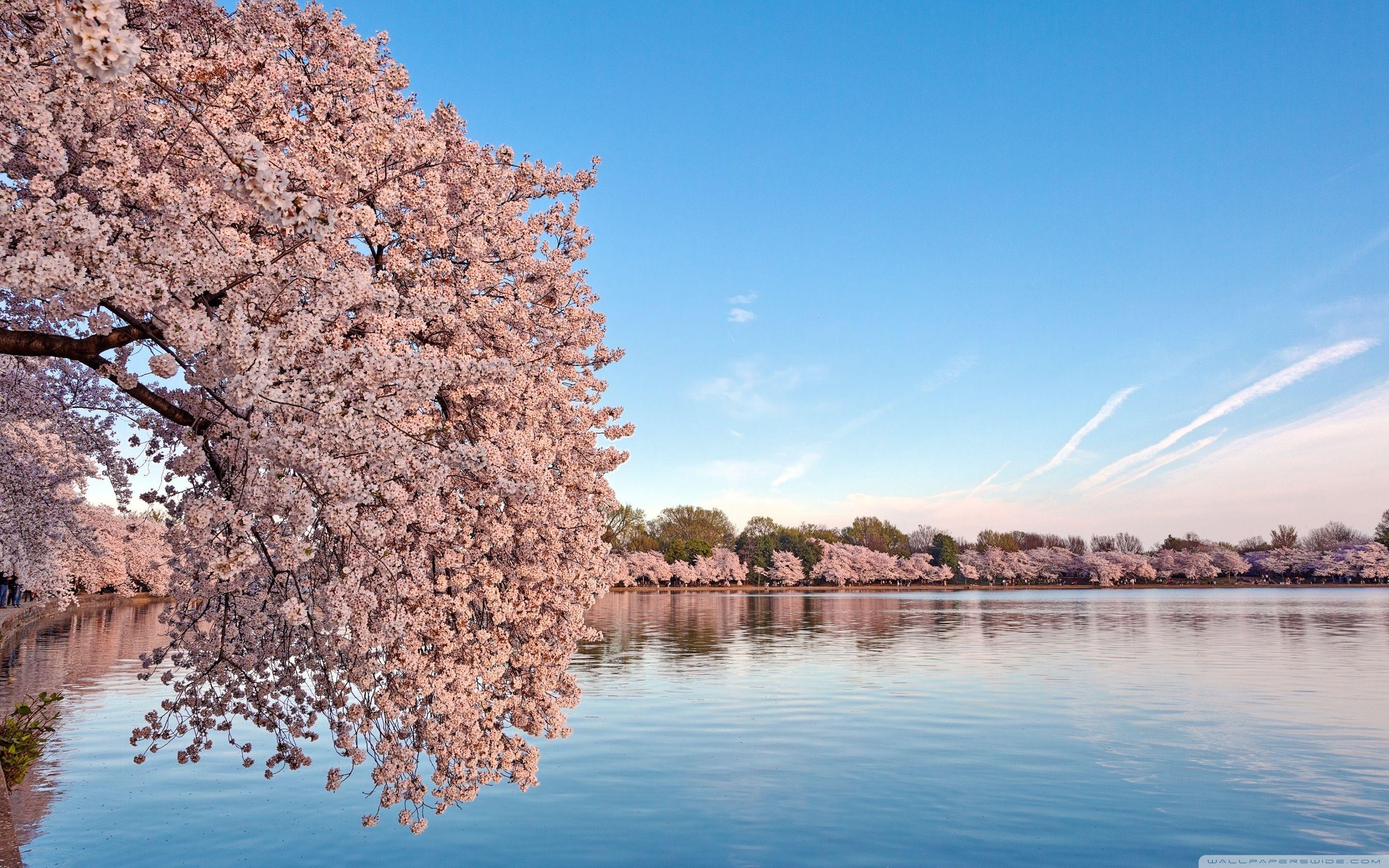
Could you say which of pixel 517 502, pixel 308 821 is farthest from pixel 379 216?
pixel 308 821

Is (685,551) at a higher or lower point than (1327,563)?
higher

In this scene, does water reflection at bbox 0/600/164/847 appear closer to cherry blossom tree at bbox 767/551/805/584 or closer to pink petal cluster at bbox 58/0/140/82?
pink petal cluster at bbox 58/0/140/82

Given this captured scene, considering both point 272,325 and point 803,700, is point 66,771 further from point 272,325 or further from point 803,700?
point 803,700

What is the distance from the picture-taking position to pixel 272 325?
7695 mm

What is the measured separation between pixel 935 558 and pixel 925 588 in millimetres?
10476

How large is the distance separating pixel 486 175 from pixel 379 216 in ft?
6.20

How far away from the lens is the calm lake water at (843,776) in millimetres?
13922

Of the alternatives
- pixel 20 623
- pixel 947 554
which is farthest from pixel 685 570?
pixel 20 623

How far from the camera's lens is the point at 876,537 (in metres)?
177

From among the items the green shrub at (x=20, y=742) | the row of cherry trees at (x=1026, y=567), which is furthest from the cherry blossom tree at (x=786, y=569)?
the green shrub at (x=20, y=742)

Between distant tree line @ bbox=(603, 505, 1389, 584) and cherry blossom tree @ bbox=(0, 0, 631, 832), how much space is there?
407ft

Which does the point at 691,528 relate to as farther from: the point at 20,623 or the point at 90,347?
the point at 90,347

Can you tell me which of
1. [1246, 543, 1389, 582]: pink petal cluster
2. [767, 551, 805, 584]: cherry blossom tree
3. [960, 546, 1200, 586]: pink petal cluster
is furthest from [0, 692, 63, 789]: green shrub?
[1246, 543, 1389, 582]: pink petal cluster

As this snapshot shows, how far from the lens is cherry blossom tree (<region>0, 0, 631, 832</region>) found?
6.72m
